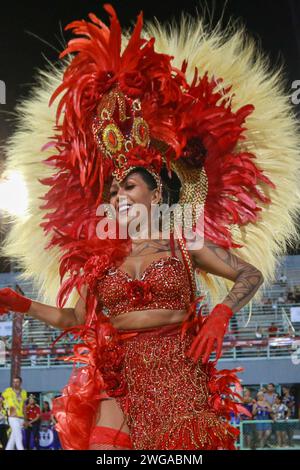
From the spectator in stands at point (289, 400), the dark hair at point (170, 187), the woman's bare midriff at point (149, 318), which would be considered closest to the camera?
the woman's bare midriff at point (149, 318)

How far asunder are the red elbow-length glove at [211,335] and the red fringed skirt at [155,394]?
9 cm

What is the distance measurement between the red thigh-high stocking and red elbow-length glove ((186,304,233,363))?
1.25ft

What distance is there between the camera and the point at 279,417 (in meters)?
4.59

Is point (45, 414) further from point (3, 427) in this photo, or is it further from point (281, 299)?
point (281, 299)

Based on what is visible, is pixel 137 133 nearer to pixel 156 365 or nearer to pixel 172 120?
pixel 172 120

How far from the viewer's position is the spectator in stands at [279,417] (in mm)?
4477

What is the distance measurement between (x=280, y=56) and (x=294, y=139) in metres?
0.65

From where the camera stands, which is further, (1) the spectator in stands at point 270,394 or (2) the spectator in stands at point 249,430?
(2) the spectator in stands at point 249,430

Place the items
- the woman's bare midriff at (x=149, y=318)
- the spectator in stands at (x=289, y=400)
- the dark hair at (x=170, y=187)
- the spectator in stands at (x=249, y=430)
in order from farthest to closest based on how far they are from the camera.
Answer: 1. the spectator in stands at (x=249, y=430)
2. the spectator in stands at (x=289, y=400)
3. the dark hair at (x=170, y=187)
4. the woman's bare midriff at (x=149, y=318)

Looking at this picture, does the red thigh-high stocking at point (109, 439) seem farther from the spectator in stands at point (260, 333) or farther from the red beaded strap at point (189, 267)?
the spectator in stands at point (260, 333)

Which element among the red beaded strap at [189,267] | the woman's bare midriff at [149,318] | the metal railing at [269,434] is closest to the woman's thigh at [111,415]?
the woman's bare midriff at [149,318]

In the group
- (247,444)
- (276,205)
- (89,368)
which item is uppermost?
(276,205)
